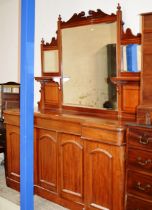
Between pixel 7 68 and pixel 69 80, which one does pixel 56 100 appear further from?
pixel 7 68

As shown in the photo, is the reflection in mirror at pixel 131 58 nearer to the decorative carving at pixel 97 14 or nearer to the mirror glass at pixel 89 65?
the mirror glass at pixel 89 65

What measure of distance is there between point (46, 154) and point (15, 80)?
1672mm

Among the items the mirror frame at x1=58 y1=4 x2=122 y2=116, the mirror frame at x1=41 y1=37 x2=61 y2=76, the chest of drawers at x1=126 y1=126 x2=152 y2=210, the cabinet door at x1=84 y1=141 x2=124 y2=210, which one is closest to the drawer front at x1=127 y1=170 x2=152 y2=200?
the chest of drawers at x1=126 y1=126 x2=152 y2=210

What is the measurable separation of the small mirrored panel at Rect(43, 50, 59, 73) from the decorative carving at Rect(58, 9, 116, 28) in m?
0.38

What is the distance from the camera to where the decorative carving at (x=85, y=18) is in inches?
125

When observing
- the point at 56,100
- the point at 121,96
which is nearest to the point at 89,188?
the point at 121,96

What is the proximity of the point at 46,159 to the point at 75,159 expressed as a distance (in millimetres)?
474

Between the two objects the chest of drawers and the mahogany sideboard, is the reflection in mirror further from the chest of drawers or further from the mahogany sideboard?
the chest of drawers

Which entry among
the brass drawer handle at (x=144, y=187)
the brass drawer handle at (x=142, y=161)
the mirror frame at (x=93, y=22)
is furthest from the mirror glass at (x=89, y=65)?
the brass drawer handle at (x=144, y=187)

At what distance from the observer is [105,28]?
3.18 metres

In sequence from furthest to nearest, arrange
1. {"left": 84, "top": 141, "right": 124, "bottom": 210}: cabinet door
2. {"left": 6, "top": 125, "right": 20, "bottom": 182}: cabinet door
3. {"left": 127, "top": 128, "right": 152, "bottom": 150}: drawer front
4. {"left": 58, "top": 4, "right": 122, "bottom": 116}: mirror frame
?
{"left": 6, "top": 125, "right": 20, "bottom": 182}: cabinet door → {"left": 58, "top": 4, "right": 122, "bottom": 116}: mirror frame → {"left": 84, "top": 141, "right": 124, "bottom": 210}: cabinet door → {"left": 127, "top": 128, "right": 152, "bottom": 150}: drawer front

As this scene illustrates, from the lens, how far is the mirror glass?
10.4 feet

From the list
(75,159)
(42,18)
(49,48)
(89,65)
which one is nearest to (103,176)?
(75,159)

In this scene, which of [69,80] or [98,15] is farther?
[69,80]
